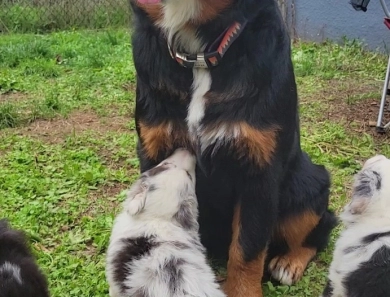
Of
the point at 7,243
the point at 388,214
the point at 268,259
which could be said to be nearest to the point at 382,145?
the point at 268,259

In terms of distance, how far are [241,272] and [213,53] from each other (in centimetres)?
132

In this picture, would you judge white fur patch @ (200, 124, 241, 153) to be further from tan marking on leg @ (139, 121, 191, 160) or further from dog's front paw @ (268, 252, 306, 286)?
dog's front paw @ (268, 252, 306, 286)

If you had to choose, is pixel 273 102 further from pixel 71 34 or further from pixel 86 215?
pixel 71 34

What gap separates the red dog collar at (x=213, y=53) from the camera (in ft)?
11.3

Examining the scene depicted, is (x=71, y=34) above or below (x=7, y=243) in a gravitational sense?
below

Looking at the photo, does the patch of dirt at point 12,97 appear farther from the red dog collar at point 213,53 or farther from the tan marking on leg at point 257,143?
the tan marking on leg at point 257,143

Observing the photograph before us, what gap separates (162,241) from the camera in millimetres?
3363

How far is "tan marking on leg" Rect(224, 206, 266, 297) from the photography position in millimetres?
3789

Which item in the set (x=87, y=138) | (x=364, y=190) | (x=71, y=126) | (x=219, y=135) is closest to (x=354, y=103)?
(x=87, y=138)

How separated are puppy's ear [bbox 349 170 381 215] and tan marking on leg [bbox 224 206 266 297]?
63cm

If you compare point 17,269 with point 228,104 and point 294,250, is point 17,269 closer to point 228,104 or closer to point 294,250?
point 228,104

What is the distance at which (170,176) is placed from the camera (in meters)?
3.60

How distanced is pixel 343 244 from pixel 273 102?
2.87 feet

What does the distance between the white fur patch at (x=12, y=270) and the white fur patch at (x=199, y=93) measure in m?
1.24
